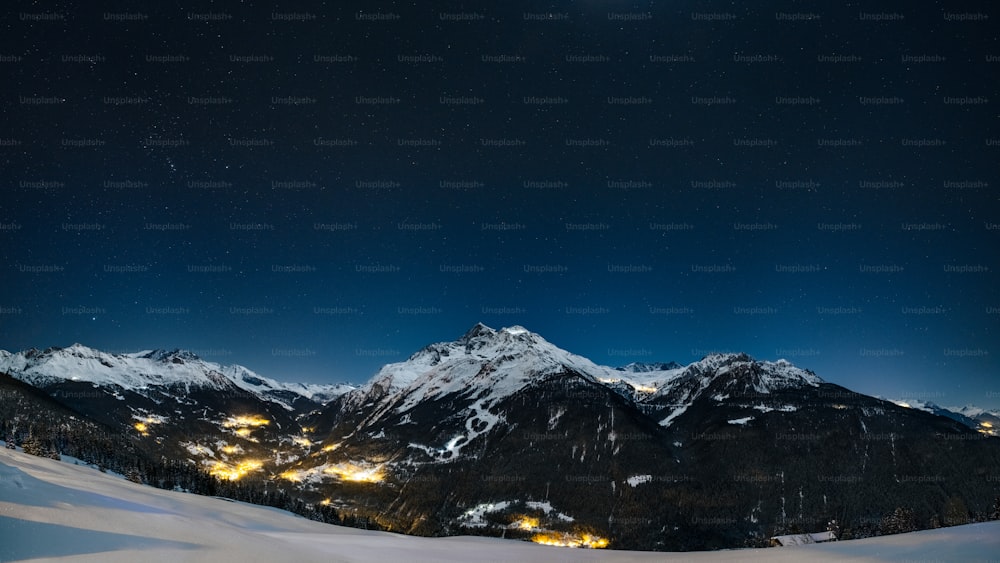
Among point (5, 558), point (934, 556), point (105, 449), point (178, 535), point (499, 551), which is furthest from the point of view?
point (105, 449)

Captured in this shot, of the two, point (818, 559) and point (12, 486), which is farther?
point (12, 486)

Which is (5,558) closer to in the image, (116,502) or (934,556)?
(116,502)

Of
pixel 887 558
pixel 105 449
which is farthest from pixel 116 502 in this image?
pixel 105 449

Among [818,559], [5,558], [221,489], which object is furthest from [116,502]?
[221,489]

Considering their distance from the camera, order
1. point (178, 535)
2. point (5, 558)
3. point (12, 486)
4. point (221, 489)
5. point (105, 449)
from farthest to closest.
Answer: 1. point (105, 449)
2. point (221, 489)
3. point (12, 486)
4. point (178, 535)
5. point (5, 558)

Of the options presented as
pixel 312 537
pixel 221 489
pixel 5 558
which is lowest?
pixel 221 489

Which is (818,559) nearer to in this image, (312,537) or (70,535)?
(312,537)

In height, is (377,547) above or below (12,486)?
below
